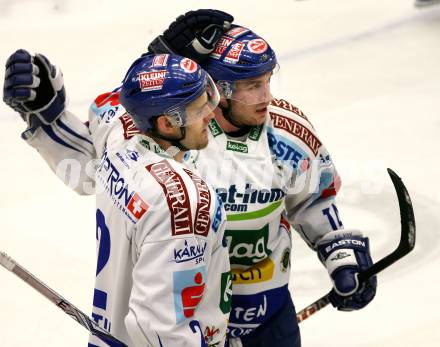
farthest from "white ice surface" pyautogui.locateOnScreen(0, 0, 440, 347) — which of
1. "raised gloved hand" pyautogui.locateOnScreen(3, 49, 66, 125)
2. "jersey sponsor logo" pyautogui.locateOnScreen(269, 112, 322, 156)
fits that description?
"raised gloved hand" pyautogui.locateOnScreen(3, 49, 66, 125)

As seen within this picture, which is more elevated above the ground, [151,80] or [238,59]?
[151,80]

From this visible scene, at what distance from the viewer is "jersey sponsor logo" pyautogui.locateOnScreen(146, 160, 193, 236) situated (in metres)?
2.25

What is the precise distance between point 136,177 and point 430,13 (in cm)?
538

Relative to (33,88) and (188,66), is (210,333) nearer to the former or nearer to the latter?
(188,66)

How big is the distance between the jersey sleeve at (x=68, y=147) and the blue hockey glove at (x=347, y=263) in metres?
0.71

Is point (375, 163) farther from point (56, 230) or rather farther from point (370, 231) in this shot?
point (56, 230)

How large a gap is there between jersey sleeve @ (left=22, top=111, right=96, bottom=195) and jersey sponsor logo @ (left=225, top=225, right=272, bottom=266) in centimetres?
45

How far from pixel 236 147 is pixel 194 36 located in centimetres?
32

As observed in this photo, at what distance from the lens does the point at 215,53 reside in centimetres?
284

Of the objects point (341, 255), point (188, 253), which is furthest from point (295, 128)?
point (188, 253)

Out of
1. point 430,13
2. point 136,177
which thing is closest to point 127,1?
point 430,13

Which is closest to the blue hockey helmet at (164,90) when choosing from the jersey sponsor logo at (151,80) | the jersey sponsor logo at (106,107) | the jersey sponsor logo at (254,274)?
the jersey sponsor logo at (151,80)

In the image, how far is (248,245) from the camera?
9.25 feet

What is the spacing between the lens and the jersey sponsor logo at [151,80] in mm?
2381
